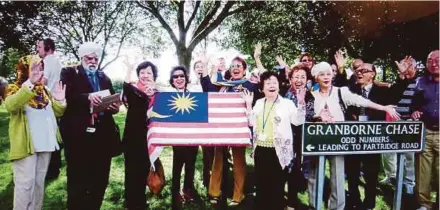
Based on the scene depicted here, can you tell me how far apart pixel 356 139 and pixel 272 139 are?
105 centimetres

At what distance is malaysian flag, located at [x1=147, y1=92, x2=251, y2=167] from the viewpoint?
4914 millimetres

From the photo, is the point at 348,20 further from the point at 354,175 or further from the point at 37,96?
the point at 37,96

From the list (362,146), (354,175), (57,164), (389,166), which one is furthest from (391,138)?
(57,164)

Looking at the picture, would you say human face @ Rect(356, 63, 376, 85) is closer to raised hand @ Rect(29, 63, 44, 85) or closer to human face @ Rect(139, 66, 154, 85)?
human face @ Rect(139, 66, 154, 85)

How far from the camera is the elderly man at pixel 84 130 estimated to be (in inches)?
181

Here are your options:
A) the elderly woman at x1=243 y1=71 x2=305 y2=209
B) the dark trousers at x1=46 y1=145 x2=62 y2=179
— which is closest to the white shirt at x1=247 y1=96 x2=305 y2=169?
the elderly woman at x1=243 y1=71 x2=305 y2=209

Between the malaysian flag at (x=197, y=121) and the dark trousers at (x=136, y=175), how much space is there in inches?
11.6

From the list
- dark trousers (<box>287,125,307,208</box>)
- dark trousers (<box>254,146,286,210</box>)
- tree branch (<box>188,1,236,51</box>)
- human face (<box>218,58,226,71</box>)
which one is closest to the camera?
dark trousers (<box>254,146,286,210</box>)

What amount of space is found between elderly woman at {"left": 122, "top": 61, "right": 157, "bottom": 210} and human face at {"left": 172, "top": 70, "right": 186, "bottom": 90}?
1.14 feet

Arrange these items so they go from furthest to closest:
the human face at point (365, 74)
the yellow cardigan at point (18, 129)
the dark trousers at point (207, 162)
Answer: the dark trousers at point (207, 162)
the human face at point (365, 74)
the yellow cardigan at point (18, 129)

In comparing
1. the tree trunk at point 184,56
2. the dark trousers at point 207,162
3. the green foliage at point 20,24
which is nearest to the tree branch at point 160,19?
the tree trunk at point 184,56

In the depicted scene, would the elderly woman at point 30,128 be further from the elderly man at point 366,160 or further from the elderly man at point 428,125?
the elderly man at point 428,125

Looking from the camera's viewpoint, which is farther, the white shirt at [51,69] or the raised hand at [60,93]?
the white shirt at [51,69]

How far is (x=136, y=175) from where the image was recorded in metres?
5.10
